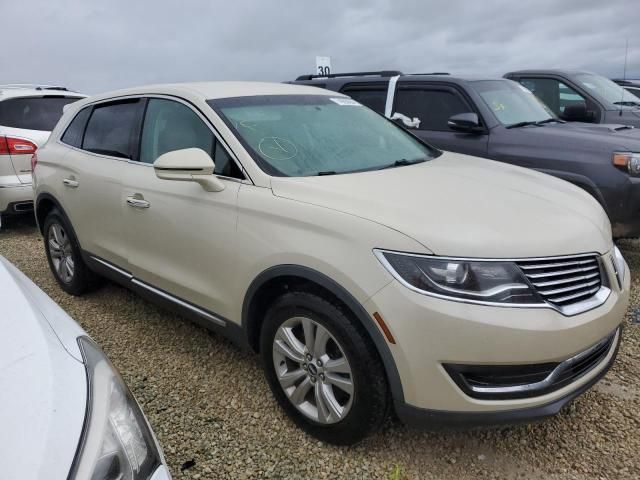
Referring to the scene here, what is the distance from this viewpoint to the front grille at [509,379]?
1.98 metres

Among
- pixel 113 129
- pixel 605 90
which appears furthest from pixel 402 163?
pixel 605 90

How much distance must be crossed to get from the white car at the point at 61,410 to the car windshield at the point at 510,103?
14.8ft

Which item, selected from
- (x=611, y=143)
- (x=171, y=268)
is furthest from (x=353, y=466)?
(x=611, y=143)

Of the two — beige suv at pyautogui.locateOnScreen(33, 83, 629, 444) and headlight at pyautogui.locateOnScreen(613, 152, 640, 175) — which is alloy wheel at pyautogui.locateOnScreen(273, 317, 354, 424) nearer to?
beige suv at pyautogui.locateOnScreen(33, 83, 629, 444)

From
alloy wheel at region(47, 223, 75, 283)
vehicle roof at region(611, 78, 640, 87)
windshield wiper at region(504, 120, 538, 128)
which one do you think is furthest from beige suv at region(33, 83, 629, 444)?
vehicle roof at region(611, 78, 640, 87)

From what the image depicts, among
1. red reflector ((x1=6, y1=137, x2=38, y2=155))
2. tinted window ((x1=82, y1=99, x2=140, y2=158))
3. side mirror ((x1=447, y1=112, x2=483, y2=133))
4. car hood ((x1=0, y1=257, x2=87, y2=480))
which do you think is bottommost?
car hood ((x1=0, y1=257, x2=87, y2=480))

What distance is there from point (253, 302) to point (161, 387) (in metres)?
0.89

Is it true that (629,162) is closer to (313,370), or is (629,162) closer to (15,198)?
(313,370)

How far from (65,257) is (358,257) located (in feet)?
10.4

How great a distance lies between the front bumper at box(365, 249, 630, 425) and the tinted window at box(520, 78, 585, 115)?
244 inches

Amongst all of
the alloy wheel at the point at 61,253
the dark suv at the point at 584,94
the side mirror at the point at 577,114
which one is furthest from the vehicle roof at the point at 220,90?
the dark suv at the point at 584,94

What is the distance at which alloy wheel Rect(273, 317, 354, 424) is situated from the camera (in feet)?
7.43

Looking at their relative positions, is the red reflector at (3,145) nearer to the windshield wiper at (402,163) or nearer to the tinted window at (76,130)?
the tinted window at (76,130)

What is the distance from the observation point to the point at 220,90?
319cm
